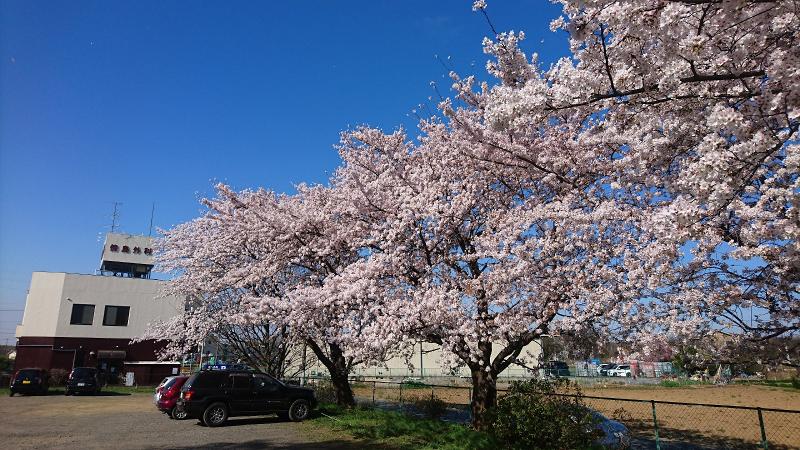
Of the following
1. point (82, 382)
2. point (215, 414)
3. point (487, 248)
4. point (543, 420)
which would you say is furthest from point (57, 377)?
point (543, 420)

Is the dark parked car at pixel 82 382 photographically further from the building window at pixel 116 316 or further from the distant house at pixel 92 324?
the building window at pixel 116 316

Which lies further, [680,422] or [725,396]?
[725,396]

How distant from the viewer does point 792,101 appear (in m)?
4.79

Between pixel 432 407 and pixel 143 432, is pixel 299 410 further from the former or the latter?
pixel 143 432

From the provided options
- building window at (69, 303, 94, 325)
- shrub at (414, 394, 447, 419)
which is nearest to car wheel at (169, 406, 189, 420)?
shrub at (414, 394, 447, 419)

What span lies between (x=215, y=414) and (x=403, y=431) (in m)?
7.00

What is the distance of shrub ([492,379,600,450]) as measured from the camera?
9352 millimetres

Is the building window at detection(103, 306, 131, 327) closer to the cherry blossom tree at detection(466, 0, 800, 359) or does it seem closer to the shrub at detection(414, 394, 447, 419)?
the shrub at detection(414, 394, 447, 419)

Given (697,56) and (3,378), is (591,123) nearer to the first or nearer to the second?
(697,56)

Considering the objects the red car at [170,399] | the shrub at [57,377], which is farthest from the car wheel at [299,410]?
the shrub at [57,377]

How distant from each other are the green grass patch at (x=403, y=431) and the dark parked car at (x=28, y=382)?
2377 cm

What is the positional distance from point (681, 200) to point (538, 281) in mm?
5225

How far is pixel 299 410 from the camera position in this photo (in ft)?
57.8

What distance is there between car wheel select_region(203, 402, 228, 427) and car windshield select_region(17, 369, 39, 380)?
851 inches
